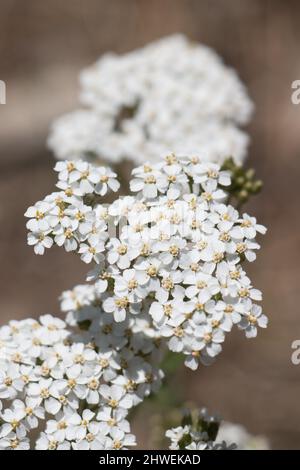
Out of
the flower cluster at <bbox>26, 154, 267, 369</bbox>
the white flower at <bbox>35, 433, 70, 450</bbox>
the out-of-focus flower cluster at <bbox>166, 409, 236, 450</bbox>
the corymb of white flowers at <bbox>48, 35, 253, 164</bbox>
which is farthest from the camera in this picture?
the corymb of white flowers at <bbox>48, 35, 253, 164</bbox>

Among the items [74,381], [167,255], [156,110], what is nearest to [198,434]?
[74,381]

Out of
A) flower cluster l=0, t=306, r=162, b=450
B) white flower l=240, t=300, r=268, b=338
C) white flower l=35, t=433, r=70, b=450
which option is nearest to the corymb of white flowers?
flower cluster l=0, t=306, r=162, b=450

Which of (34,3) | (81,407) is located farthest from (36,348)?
(34,3)

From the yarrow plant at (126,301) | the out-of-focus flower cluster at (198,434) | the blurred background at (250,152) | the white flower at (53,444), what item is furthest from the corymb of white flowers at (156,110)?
the white flower at (53,444)

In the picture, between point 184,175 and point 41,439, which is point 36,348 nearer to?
point 41,439

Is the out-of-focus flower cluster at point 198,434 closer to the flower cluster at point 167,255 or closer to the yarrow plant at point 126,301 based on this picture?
the yarrow plant at point 126,301

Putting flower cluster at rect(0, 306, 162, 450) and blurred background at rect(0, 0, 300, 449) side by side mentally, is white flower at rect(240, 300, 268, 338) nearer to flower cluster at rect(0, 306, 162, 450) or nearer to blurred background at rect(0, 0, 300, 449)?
flower cluster at rect(0, 306, 162, 450)

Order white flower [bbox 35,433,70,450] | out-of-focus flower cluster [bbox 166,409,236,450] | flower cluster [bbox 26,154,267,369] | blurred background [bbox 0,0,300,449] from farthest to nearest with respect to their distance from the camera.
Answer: blurred background [bbox 0,0,300,449] < out-of-focus flower cluster [bbox 166,409,236,450] < white flower [bbox 35,433,70,450] < flower cluster [bbox 26,154,267,369]
